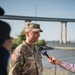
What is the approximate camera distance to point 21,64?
3107mm

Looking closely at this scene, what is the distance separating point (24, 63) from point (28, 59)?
0.19 feet

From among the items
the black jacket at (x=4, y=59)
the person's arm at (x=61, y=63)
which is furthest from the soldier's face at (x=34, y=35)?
the black jacket at (x=4, y=59)

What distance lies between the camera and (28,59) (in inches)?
123

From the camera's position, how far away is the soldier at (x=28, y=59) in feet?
10.2

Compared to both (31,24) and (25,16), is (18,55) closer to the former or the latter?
(31,24)

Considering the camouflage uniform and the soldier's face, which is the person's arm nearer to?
the camouflage uniform

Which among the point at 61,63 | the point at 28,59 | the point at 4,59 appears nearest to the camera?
the point at 4,59

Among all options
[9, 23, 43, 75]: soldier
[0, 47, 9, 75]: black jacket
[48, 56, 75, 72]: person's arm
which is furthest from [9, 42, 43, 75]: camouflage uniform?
[0, 47, 9, 75]: black jacket

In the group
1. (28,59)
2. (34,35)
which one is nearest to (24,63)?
(28,59)

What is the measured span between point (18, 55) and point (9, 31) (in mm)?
1673

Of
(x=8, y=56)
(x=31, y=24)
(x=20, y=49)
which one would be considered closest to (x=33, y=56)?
(x=20, y=49)

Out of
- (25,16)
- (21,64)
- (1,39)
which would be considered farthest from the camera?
(25,16)

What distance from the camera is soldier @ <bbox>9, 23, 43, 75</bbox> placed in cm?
311

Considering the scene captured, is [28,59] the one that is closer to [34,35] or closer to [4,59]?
[34,35]
